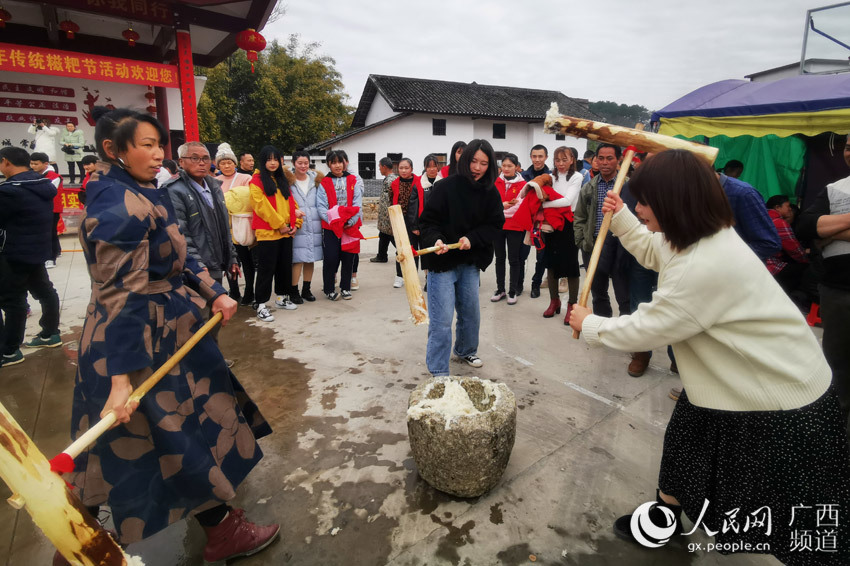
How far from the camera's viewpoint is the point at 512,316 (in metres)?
5.21

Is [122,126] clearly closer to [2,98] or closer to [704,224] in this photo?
[704,224]

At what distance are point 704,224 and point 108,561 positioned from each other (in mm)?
2394

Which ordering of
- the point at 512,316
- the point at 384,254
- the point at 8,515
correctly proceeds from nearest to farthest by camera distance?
the point at 8,515
the point at 512,316
the point at 384,254

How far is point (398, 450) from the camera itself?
2.76m

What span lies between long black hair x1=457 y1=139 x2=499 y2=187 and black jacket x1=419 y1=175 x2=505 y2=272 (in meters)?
0.05

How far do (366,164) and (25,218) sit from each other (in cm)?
Answer: 2108

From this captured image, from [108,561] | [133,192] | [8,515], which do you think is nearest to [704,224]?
[133,192]

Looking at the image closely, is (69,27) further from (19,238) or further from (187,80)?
(19,238)

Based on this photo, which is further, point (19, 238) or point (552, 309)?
point (552, 309)

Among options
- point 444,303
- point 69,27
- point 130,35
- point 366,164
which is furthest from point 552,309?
point 366,164

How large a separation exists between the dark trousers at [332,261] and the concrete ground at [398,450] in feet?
3.42

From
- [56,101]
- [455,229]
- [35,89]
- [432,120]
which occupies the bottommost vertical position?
[455,229]

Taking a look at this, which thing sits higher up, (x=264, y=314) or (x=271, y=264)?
(x=271, y=264)

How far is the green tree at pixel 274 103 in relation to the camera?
23219mm
